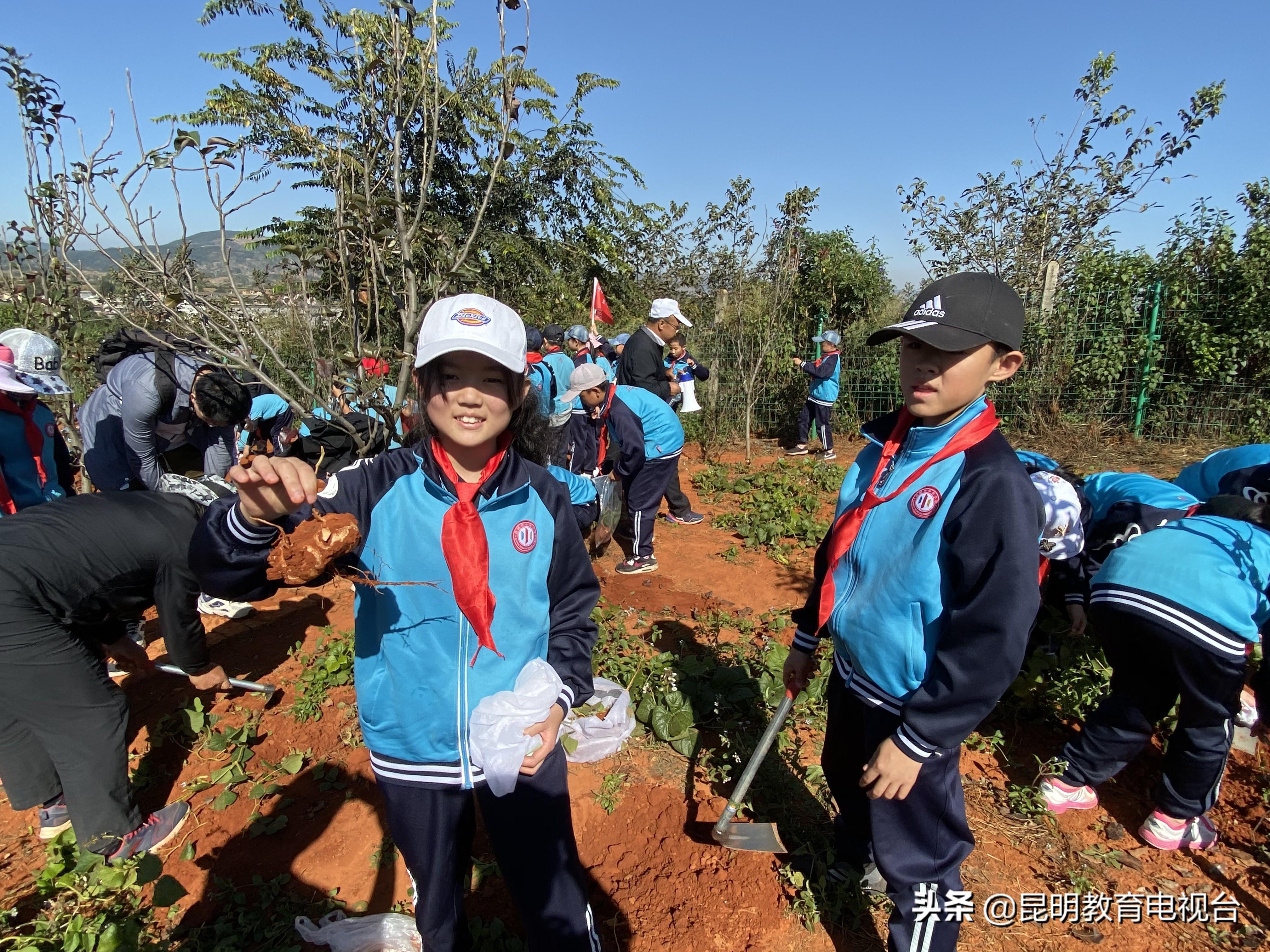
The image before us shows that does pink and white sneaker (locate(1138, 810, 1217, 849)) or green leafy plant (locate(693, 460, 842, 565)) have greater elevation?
green leafy plant (locate(693, 460, 842, 565))

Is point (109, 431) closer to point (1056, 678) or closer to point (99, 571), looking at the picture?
point (99, 571)

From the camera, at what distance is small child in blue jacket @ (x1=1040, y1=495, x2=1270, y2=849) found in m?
2.16

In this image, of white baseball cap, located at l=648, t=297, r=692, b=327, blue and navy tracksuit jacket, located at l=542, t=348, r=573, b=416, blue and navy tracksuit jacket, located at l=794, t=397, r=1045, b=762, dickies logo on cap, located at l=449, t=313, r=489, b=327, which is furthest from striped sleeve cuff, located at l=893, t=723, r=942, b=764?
white baseball cap, located at l=648, t=297, r=692, b=327

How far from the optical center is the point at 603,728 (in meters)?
3.04

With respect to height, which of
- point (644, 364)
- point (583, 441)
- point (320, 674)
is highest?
point (644, 364)

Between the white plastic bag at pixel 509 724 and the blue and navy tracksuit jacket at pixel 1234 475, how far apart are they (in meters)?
2.66

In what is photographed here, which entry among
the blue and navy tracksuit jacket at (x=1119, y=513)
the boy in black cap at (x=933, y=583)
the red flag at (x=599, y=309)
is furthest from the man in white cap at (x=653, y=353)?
the boy in black cap at (x=933, y=583)

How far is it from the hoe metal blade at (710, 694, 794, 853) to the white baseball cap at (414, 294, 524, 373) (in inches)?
63.0

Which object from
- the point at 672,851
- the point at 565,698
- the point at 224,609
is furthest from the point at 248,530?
the point at 224,609

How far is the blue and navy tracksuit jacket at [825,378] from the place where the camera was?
8719 millimetres

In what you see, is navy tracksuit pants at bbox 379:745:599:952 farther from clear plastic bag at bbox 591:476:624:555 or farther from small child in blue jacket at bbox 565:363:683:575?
small child in blue jacket at bbox 565:363:683:575

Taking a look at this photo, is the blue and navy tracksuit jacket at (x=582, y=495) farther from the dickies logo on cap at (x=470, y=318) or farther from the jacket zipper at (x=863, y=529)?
the dickies logo on cap at (x=470, y=318)

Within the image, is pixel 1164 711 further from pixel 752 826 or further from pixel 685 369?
pixel 685 369

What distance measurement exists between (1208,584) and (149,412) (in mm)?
4947
